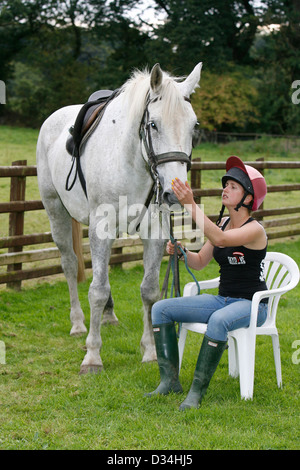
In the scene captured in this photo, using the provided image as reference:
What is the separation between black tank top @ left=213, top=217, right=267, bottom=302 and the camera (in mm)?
3398

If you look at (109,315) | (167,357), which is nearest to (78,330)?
(109,315)

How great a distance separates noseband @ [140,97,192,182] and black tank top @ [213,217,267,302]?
1.91ft

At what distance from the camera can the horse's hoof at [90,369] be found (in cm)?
392

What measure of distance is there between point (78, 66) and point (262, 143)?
12952 millimetres

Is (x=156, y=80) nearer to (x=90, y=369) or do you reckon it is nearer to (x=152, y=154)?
(x=152, y=154)

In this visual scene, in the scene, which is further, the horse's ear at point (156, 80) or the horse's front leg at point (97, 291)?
the horse's front leg at point (97, 291)

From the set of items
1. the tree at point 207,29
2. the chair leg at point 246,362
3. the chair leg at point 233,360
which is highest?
the tree at point 207,29

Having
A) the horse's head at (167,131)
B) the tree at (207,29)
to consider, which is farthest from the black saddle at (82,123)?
the tree at (207,29)

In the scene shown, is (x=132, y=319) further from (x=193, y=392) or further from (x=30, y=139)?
(x=30, y=139)

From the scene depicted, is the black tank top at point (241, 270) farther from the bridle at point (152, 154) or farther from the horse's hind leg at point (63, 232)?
the horse's hind leg at point (63, 232)

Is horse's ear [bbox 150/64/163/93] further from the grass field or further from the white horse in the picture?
the grass field

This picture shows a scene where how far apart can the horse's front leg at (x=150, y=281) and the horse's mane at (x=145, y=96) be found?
3.13 ft

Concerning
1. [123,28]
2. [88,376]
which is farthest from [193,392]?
[123,28]

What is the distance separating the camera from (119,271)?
24.4 feet
